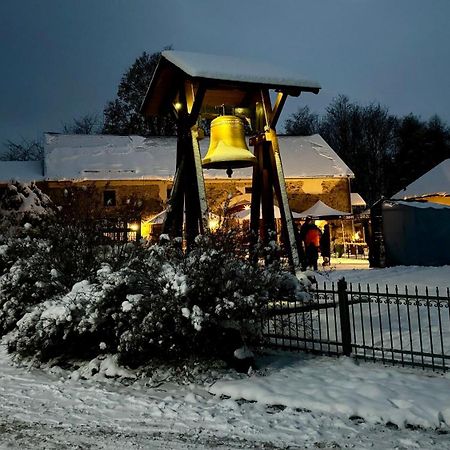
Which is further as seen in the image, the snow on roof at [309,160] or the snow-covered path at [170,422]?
the snow on roof at [309,160]

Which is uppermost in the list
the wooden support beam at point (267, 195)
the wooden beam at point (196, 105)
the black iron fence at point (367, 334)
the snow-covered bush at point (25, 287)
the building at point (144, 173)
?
the building at point (144, 173)

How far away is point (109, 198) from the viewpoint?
81.9ft

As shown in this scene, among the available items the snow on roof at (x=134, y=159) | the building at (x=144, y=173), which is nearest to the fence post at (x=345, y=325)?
the building at (x=144, y=173)

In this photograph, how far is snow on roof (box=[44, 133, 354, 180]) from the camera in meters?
24.8

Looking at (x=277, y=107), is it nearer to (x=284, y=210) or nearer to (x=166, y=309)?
(x=284, y=210)

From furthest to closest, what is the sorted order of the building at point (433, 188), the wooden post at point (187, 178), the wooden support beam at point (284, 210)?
the building at point (433, 188), the wooden support beam at point (284, 210), the wooden post at point (187, 178)

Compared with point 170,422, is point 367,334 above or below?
above

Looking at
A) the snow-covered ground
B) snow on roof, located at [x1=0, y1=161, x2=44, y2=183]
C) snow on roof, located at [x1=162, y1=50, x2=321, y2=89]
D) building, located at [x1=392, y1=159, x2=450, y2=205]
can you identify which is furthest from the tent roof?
Result: building, located at [x1=392, y1=159, x2=450, y2=205]

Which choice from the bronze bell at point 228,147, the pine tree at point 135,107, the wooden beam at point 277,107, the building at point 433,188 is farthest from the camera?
the pine tree at point 135,107

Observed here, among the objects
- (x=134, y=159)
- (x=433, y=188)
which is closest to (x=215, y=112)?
(x=134, y=159)

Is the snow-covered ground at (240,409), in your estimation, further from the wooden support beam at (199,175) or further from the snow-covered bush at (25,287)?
the wooden support beam at (199,175)

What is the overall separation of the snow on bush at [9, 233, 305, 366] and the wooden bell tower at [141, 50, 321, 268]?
169 cm

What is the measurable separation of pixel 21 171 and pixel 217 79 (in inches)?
808

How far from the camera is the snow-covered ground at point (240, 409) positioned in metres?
3.96
